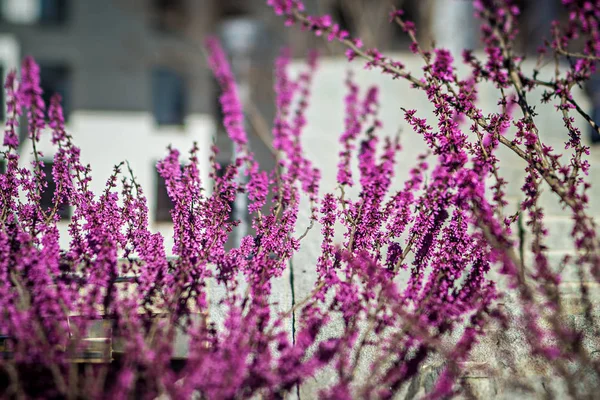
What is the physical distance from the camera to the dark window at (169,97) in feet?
36.1

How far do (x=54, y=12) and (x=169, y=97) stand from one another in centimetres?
269

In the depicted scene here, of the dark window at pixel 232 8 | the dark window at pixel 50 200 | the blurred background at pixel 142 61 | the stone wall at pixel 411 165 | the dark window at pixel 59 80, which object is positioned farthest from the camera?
the dark window at pixel 232 8

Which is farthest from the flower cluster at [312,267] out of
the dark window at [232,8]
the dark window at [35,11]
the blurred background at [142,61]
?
the dark window at [35,11]

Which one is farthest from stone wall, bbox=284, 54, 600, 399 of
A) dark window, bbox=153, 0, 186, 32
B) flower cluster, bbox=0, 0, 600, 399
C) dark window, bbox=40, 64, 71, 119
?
dark window, bbox=40, 64, 71, 119

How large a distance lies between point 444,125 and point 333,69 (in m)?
2.04

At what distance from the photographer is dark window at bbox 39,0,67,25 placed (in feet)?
34.7

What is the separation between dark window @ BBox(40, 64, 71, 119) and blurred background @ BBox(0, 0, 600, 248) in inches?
0.8

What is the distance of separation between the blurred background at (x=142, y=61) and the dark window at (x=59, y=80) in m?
0.02

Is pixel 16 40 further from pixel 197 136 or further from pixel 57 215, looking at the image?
pixel 57 215

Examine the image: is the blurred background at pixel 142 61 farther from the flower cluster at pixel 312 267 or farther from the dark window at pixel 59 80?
the flower cluster at pixel 312 267

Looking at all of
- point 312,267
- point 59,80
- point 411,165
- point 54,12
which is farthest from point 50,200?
point 54,12

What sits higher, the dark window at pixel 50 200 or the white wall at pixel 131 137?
the white wall at pixel 131 137

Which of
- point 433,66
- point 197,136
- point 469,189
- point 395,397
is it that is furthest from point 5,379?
point 197,136

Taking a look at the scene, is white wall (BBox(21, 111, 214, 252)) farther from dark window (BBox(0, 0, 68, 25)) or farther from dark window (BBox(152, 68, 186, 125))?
dark window (BBox(0, 0, 68, 25))
